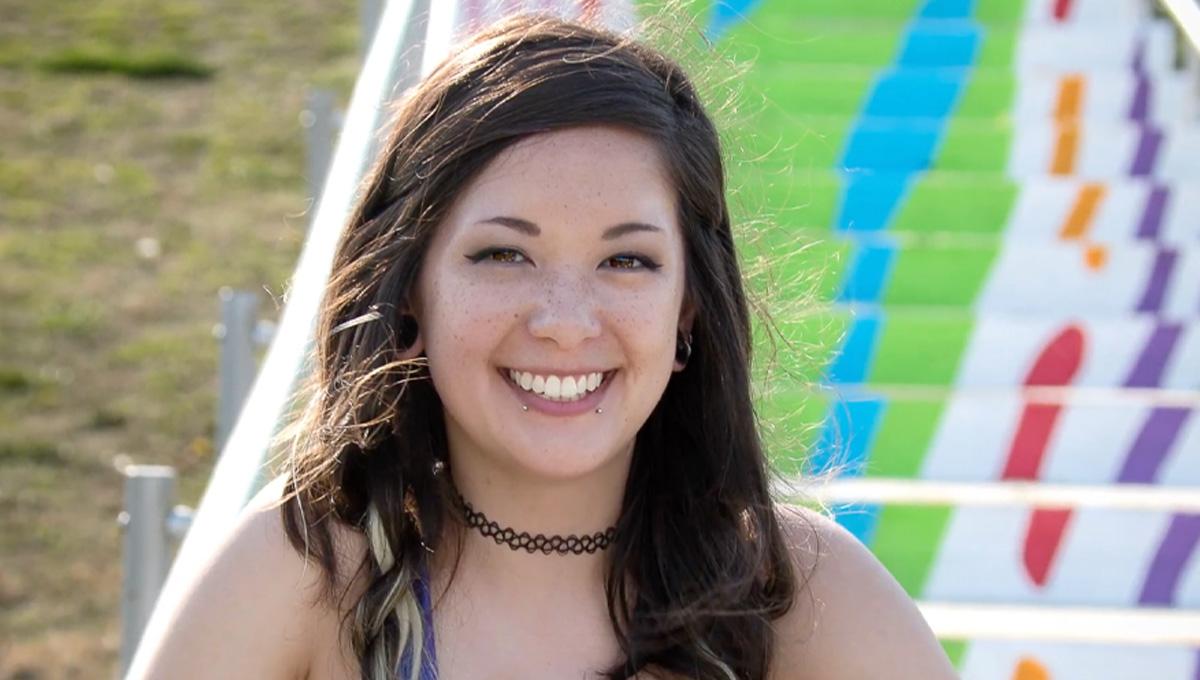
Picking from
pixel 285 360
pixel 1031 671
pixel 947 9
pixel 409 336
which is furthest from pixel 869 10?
pixel 409 336

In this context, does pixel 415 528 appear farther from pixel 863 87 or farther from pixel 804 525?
pixel 863 87

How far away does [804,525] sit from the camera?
209 cm

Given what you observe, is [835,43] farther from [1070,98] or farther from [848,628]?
[848,628]

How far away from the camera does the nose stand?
1886mm

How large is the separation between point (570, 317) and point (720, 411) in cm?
28

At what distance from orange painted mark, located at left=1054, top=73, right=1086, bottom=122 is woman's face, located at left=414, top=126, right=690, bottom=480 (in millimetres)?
2918

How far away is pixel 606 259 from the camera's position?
194cm

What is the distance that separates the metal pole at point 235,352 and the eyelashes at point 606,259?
6.44ft

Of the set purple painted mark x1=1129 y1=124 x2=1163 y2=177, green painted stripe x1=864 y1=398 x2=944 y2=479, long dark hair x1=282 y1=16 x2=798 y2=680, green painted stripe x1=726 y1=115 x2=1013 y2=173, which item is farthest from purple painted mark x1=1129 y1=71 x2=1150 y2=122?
long dark hair x1=282 y1=16 x2=798 y2=680

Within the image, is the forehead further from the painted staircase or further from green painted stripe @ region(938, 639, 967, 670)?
green painted stripe @ region(938, 639, 967, 670)

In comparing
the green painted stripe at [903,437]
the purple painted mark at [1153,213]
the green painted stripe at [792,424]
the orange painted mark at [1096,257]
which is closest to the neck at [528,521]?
the green painted stripe at [792,424]

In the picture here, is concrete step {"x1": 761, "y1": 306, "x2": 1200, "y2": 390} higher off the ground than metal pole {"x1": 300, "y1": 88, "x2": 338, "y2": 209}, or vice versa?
metal pole {"x1": 300, "y1": 88, "x2": 338, "y2": 209}

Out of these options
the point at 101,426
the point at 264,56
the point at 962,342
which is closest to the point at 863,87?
the point at 962,342

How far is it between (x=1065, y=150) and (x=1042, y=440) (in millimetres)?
1147
